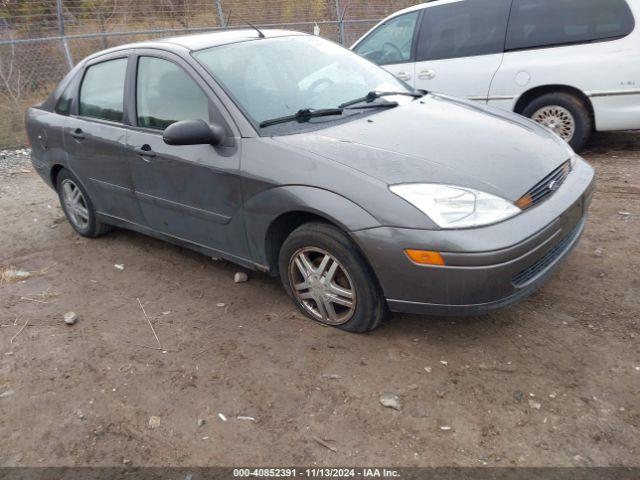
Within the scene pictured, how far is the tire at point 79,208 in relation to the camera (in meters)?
4.86

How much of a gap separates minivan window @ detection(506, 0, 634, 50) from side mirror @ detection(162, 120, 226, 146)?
417 centimetres

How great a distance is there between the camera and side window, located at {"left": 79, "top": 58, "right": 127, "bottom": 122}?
414 centimetres

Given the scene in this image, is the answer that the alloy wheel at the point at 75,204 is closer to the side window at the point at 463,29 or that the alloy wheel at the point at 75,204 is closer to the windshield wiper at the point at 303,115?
the windshield wiper at the point at 303,115

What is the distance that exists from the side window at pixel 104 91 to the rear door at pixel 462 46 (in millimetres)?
3744

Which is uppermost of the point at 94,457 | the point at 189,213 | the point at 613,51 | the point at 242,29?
the point at 242,29

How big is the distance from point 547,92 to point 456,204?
4.00m

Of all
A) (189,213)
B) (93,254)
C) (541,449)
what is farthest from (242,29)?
(541,449)

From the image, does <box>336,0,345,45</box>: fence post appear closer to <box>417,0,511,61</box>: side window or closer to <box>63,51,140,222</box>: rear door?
<box>417,0,511,61</box>: side window

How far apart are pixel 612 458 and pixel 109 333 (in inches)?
113

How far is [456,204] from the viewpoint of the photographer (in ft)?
8.82

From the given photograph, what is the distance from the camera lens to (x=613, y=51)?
544 centimetres

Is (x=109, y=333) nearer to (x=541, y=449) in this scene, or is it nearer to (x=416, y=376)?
(x=416, y=376)

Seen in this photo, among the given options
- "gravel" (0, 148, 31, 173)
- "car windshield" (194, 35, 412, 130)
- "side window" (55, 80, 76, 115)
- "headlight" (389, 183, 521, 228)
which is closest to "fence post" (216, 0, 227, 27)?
"gravel" (0, 148, 31, 173)

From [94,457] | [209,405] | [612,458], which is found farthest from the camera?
[209,405]
